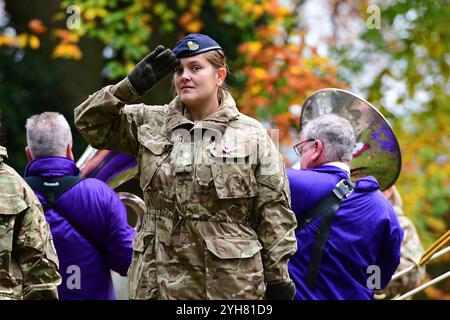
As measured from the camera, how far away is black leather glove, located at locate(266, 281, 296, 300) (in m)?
5.24

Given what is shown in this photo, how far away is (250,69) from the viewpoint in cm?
1426

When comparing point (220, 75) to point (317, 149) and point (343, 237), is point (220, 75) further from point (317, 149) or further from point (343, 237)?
point (343, 237)

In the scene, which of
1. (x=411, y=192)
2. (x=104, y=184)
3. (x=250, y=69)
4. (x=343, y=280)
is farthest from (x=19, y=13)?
(x=343, y=280)

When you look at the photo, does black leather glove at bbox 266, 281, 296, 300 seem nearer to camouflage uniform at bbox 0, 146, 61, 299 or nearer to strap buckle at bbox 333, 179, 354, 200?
strap buckle at bbox 333, 179, 354, 200

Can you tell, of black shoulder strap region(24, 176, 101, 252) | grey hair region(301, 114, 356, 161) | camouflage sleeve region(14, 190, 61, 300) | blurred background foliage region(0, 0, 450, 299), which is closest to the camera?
camouflage sleeve region(14, 190, 61, 300)

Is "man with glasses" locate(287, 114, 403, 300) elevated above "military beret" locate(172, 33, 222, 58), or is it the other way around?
"military beret" locate(172, 33, 222, 58)

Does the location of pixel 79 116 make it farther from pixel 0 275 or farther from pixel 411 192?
pixel 411 192

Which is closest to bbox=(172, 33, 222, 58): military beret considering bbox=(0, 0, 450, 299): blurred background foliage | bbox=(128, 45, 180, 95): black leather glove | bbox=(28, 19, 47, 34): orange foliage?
bbox=(128, 45, 180, 95): black leather glove

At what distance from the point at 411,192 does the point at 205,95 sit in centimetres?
1278

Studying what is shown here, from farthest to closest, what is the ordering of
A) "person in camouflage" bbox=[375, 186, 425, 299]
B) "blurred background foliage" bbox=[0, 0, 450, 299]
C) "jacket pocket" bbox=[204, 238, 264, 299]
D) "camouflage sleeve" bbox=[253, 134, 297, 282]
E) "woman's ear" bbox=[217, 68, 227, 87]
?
1. "blurred background foliage" bbox=[0, 0, 450, 299]
2. "person in camouflage" bbox=[375, 186, 425, 299]
3. "woman's ear" bbox=[217, 68, 227, 87]
4. "camouflage sleeve" bbox=[253, 134, 297, 282]
5. "jacket pocket" bbox=[204, 238, 264, 299]

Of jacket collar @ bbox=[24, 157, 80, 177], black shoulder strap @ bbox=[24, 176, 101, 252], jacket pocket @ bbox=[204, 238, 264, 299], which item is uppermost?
jacket collar @ bbox=[24, 157, 80, 177]

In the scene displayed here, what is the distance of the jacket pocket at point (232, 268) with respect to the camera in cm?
509

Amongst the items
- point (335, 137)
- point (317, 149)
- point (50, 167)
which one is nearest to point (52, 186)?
Result: point (50, 167)

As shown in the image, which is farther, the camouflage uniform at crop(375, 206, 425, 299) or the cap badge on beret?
the camouflage uniform at crop(375, 206, 425, 299)
